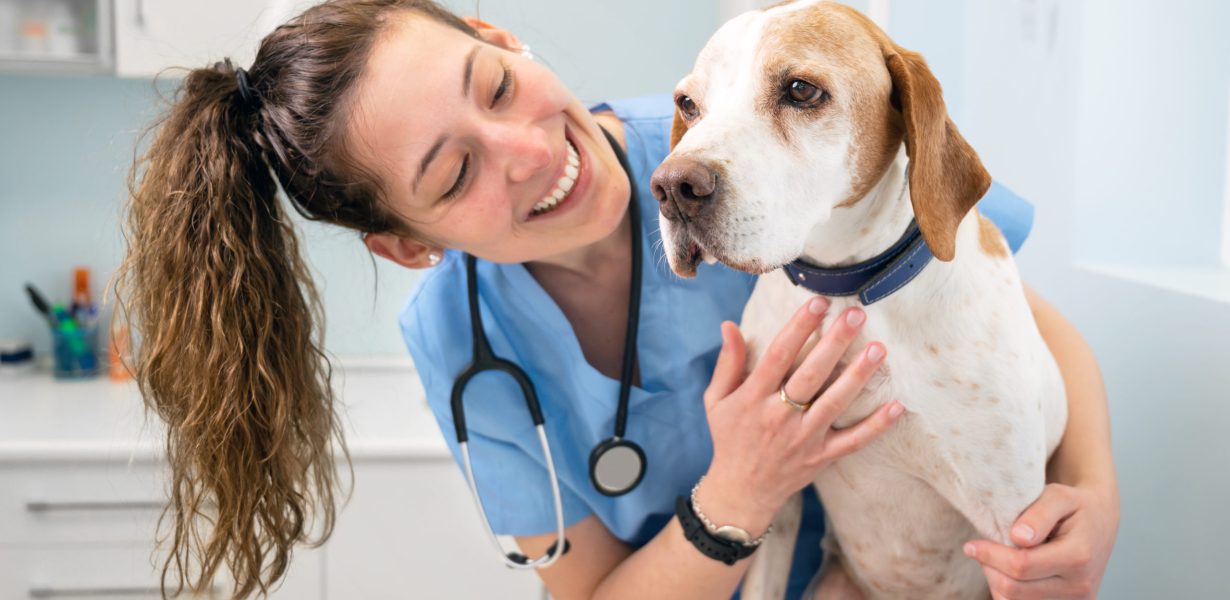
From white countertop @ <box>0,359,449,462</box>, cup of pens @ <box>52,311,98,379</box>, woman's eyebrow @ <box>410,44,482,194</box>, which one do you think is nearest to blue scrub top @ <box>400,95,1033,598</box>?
woman's eyebrow @ <box>410,44,482,194</box>

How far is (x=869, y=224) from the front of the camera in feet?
3.10

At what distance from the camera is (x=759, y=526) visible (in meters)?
1.10

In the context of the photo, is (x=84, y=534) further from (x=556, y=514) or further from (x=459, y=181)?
(x=459, y=181)

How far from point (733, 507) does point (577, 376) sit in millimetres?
257

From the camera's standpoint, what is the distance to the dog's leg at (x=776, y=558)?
119cm

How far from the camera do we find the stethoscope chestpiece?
1.19 metres


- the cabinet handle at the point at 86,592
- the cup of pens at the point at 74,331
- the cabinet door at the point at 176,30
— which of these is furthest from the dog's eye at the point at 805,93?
the cup of pens at the point at 74,331

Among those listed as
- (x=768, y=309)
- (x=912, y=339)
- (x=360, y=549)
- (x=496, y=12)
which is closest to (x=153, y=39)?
(x=496, y=12)

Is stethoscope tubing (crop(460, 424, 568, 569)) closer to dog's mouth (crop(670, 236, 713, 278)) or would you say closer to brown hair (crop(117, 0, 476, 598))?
brown hair (crop(117, 0, 476, 598))

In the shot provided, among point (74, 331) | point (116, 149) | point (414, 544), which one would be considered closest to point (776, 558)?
point (414, 544)

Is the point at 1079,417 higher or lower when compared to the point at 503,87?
lower

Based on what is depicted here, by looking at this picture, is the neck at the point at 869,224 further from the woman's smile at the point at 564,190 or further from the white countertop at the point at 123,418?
the white countertop at the point at 123,418

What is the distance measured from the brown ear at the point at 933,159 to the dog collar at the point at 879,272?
0.07 metres

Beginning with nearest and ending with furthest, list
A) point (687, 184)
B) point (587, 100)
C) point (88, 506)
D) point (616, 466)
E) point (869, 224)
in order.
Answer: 1. point (687, 184)
2. point (869, 224)
3. point (616, 466)
4. point (88, 506)
5. point (587, 100)
